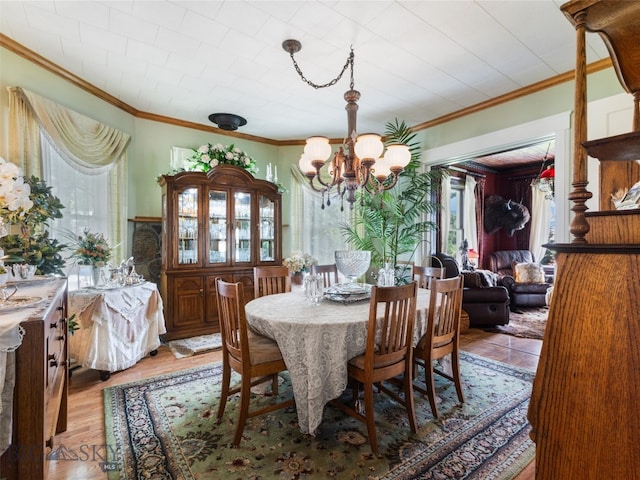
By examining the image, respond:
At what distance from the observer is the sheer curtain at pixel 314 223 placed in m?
4.74

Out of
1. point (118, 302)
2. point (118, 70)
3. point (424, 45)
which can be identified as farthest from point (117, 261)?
point (424, 45)

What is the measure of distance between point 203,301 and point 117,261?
100 centimetres

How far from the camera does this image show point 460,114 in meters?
3.71

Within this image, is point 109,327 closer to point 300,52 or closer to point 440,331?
point 440,331

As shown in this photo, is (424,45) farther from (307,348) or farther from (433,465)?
(433,465)

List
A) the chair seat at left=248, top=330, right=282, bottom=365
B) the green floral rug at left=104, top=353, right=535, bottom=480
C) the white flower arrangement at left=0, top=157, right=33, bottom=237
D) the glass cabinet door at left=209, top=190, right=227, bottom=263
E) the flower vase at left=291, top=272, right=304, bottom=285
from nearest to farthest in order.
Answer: the white flower arrangement at left=0, top=157, right=33, bottom=237
the green floral rug at left=104, top=353, right=535, bottom=480
the chair seat at left=248, top=330, right=282, bottom=365
the glass cabinet door at left=209, top=190, right=227, bottom=263
the flower vase at left=291, top=272, right=304, bottom=285

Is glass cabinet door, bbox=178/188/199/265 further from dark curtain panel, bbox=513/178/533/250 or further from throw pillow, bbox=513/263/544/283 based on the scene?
dark curtain panel, bbox=513/178/533/250

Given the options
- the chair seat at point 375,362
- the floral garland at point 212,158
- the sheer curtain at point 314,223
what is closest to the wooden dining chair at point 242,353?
the chair seat at point 375,362

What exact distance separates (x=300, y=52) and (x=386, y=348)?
7.74 feet

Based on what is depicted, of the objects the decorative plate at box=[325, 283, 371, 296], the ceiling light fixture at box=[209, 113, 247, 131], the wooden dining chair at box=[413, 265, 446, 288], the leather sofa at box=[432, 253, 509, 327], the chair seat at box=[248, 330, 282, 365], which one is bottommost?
the leather sofa at box=[432, 253, 509, 327]

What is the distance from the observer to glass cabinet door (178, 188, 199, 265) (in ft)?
11.7

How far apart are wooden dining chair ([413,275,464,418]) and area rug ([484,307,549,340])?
1.82m

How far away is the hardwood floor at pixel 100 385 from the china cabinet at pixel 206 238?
0.55m

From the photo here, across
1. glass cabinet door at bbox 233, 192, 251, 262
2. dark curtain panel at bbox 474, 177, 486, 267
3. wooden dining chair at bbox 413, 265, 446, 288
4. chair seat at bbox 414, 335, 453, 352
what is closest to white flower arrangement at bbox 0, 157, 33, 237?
chair seat at bbox 414, 335, 453, 352
